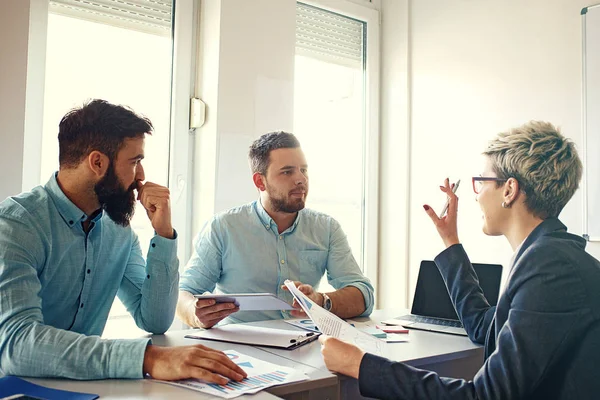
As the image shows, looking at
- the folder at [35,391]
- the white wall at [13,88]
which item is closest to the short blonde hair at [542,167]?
the folder at [35,391]

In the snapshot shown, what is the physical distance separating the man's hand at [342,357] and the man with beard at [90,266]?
9.8 inches

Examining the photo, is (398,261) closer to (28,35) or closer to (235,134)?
(235,134)

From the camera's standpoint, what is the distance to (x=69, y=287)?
1.57 meters

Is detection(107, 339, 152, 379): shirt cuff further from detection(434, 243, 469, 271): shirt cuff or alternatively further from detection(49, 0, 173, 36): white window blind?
detection(49, 0, 173, 36): white window blind

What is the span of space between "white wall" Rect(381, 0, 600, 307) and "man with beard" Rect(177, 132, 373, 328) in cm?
114

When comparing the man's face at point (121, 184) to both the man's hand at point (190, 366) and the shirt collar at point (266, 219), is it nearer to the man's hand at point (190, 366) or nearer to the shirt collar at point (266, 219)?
→ the man's hand at point (190, 366)

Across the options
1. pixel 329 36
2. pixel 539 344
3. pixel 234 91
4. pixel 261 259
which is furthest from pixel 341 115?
pixel 539 344

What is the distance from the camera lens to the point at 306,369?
54.6 inches

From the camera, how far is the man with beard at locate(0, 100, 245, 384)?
125 cm

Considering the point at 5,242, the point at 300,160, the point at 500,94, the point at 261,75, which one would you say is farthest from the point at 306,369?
the point at 500,94

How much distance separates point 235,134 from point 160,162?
43 centimetres

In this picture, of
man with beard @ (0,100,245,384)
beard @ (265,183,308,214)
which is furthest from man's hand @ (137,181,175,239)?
beard @ (265,183,308,214)

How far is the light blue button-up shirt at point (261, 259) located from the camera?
229 cm

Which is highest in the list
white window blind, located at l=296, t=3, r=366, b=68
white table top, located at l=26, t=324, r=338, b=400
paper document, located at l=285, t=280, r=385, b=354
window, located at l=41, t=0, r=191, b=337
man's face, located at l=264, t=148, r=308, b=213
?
white window blind, located at l=296, t=3, r=366, b=68
